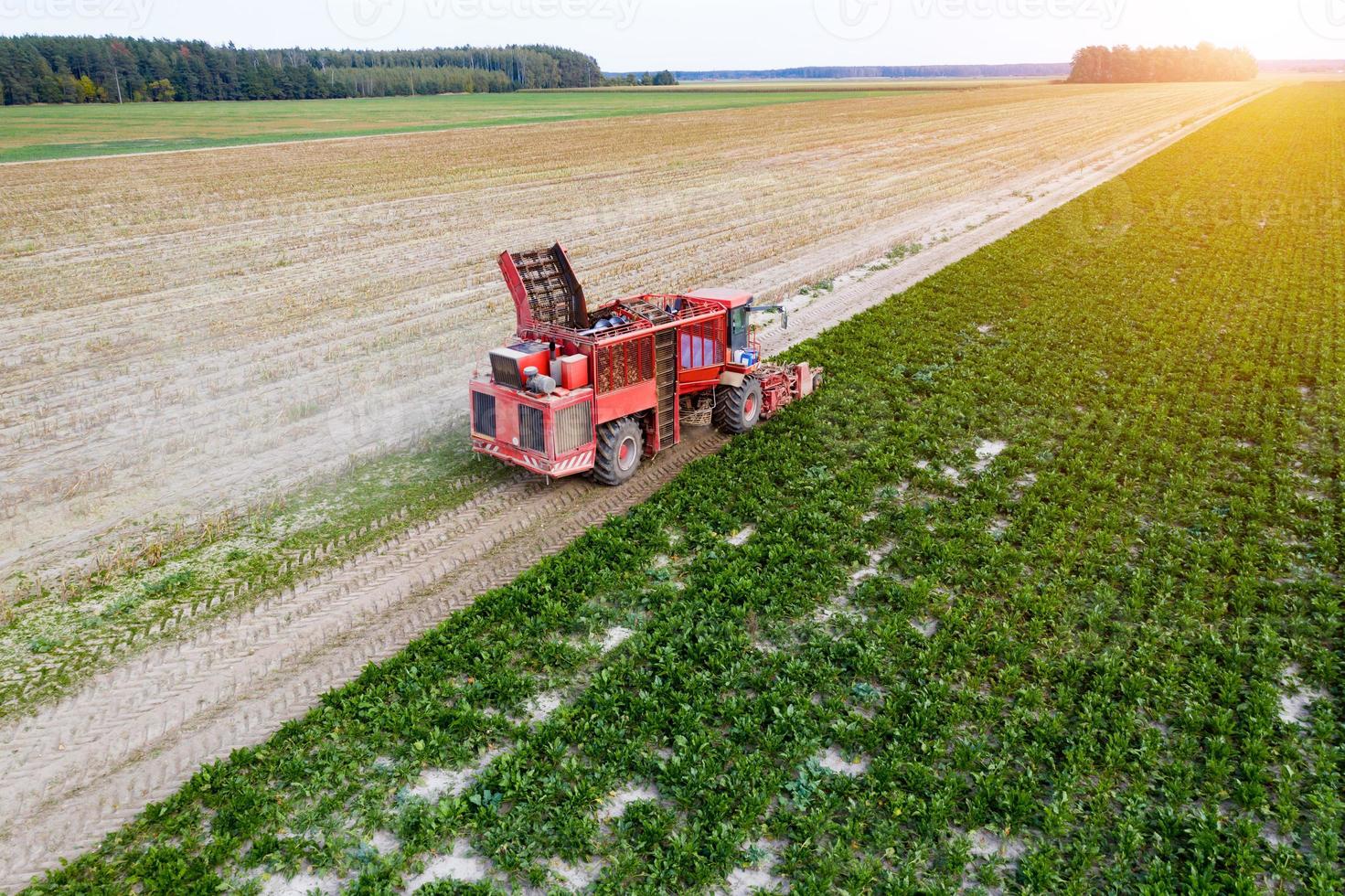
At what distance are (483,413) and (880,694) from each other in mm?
7997

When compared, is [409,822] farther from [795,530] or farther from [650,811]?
[795,530]

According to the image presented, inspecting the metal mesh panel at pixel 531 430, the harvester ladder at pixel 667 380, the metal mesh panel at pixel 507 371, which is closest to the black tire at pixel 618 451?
the harvester ladder at pixel 667 380

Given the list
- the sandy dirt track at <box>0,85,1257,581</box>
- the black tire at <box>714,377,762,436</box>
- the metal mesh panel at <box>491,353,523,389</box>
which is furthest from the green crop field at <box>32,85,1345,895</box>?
the sandy dirt track at <box>0,85,1257,581</box>

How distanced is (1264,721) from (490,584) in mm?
9226

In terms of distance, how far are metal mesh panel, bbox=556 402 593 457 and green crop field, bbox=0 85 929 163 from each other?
54469mm

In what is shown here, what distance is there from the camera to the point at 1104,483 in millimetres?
14500

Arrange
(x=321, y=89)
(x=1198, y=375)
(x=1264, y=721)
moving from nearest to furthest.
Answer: (x=1264, y=721), (x=1198, y=375), (x=321, y=89)

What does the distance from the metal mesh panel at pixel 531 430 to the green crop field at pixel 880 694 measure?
193 cm

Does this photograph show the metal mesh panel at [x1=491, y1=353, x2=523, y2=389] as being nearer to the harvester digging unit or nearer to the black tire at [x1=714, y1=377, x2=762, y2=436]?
the harvester digging unit

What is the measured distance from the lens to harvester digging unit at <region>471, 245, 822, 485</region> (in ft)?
45.3

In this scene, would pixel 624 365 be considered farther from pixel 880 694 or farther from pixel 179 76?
pixel 179 76

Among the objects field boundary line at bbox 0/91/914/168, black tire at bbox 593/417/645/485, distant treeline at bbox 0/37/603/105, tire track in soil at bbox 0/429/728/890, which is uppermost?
distant treeline at bbox 0/37/603/105

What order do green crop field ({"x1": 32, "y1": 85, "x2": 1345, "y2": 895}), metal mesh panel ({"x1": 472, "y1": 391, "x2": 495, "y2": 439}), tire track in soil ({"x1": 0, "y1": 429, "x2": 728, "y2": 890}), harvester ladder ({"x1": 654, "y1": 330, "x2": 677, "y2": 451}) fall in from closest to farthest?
green crop field ({"x1": 32, "y1": 85, "x2": 1345, "y2": 895}) → tire track in soil ({"x1": 0, "y1": 429, "x2": 728, "y2": 890}) → metal mesh panel ({"x1": 472, "y1": 391, "x2": 495, "y2": 439}) → harvester ladder ({"x1": 654, "y1": 330, "x2": 677, "y2": 451})

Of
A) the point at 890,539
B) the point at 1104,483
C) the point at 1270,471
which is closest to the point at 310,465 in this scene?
the point at 890,539
